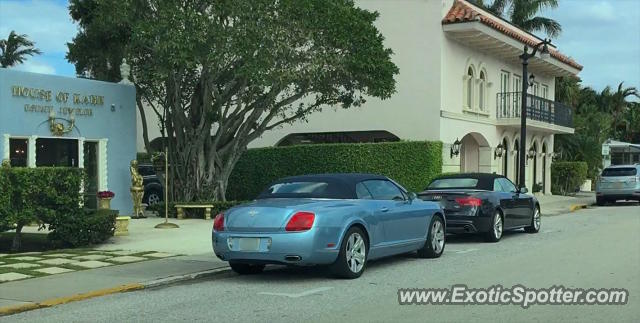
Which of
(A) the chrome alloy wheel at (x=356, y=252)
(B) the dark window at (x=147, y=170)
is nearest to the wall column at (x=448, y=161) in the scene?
(B) the dark window at (x=147, y=170)

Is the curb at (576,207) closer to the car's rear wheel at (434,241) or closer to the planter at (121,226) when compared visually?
the car's rear wheel at (434,241)

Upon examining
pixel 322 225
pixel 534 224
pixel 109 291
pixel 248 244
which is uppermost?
pixel 322 225

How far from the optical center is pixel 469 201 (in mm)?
13531

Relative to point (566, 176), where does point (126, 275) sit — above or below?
below

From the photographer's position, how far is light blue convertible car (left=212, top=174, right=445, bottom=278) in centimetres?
877

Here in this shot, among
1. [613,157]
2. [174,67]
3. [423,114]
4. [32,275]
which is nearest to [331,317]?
[32,275]

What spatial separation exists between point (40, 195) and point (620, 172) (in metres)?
23.2

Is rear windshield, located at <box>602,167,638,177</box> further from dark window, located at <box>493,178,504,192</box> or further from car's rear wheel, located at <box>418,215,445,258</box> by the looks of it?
car's rear wheel, located at <box>418,215,445,258</box>

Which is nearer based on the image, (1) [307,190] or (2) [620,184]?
(1) [307,190]

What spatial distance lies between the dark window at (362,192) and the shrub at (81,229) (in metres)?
5.49

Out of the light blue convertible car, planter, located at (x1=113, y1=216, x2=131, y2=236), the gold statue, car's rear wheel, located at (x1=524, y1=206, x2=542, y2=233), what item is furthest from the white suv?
planter, located at (x1=113, y1=216, x2=131, y2=236)

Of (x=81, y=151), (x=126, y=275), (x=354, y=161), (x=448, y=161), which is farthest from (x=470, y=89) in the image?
(x=126, y=275)

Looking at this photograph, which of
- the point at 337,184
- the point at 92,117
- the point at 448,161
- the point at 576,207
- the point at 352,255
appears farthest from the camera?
the point at 576,207

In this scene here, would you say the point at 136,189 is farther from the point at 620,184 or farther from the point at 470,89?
the point at 620,184
